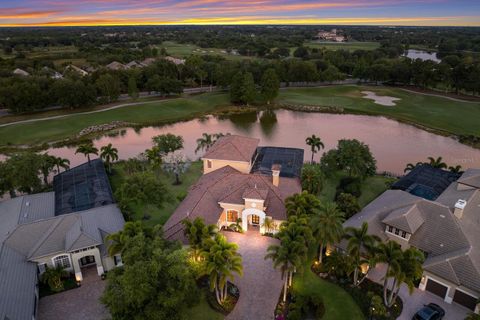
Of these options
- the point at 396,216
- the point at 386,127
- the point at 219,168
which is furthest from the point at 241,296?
the point at 386,127

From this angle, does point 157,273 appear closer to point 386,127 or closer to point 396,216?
point 396,216

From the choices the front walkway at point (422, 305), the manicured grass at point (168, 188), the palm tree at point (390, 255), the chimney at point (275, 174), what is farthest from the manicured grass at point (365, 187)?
the manicured grass at point (168, 188)

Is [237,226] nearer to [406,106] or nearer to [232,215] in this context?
[232,215]

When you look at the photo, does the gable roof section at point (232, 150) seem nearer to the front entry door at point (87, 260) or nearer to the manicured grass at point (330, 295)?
the manicured grass at point (330, 295)

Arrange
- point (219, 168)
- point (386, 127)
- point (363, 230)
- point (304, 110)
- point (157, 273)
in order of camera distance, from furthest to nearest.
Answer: point (304, 110) < point (386, 127) < point (219, 168) < point (363, 230) < point (157, 273)

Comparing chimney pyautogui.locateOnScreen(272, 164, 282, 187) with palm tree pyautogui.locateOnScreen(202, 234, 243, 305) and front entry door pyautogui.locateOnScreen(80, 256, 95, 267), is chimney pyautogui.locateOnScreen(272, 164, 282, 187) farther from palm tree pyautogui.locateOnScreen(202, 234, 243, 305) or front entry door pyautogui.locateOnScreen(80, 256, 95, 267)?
front entry door pyautogui.locateOnScreen(80, 256, 95, 267)

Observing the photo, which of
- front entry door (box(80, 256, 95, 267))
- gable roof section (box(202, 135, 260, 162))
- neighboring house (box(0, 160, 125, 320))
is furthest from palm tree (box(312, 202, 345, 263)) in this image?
front entry door (box(80, 256, 95, 267))

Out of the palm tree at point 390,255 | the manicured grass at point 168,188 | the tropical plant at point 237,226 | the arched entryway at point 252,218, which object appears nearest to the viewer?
the palm tree at point 390,255
